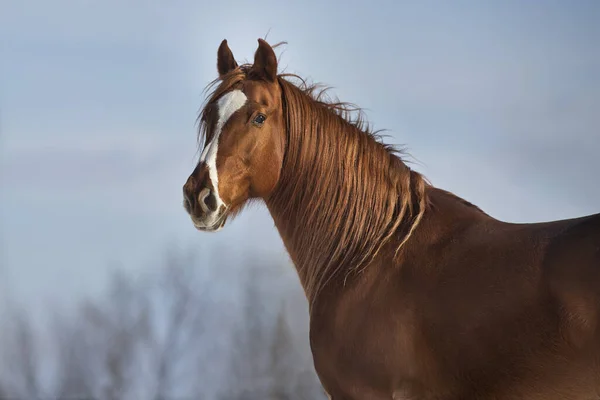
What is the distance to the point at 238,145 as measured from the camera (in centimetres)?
335

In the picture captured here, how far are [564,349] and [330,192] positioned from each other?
4.54 feet

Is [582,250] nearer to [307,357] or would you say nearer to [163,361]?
[307,357]

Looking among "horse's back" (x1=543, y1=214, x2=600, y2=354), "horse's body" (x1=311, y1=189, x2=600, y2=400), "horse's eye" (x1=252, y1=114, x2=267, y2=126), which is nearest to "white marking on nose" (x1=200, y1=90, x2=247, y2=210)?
"horse's eye" (x1=252, y1=114, x2=267, y2=126)

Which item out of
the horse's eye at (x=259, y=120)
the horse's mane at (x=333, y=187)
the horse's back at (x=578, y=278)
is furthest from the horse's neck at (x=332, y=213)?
the horse's back at (x=578, y=278)

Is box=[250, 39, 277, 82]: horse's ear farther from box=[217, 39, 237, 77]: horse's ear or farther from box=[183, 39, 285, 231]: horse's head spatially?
box=[217, 39, 237, 77]: horse's ear

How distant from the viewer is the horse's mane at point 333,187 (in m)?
3.40

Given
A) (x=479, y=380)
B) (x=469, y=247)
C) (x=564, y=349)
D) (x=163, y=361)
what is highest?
(x=469, y=247)

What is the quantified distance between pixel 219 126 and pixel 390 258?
3.58 feet

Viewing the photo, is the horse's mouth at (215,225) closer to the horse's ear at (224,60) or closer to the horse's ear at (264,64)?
the horse's ear at (264,64)

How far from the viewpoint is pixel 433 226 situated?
10.8ft

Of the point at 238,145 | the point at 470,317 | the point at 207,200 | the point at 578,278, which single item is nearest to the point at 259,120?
the point at 238,145

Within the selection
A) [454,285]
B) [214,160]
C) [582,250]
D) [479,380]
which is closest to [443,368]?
[479,380]

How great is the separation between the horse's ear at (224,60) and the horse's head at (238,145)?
24 centimetres

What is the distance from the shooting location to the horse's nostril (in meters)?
3.26
